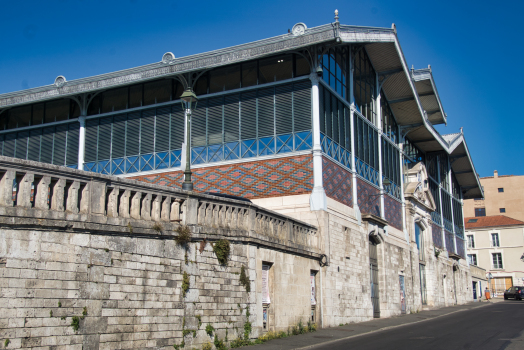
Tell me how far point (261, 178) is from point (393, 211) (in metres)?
11.1

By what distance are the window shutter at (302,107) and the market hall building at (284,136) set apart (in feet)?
0.13

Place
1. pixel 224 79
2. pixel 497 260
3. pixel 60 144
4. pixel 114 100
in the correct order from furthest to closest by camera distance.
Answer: pixel 497 260 → pixel 60 144 → pixel 114 100 → pixel 224 79

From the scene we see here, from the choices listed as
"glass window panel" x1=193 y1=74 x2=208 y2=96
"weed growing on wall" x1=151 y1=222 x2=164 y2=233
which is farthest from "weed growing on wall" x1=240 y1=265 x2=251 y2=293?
"glass window panel" x1=193 y1=74 x2=208 y2=96

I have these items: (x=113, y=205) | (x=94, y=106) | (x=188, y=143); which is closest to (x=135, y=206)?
(x=113, y=205)

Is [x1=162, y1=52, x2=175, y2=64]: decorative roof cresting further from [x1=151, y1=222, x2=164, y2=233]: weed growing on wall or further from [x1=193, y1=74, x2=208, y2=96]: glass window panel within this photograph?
[x1=151, y1=222, x2=164, y2=233]: weed growing on wall

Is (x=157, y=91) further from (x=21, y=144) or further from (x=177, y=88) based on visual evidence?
(x=21, y=144)

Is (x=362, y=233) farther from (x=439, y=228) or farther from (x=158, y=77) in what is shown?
(x=439, y=228)

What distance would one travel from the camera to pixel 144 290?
11148 mm

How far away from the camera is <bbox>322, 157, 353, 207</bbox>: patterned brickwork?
69.6 feet

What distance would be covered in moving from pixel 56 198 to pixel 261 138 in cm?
1301

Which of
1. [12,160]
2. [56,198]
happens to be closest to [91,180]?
[56,198]

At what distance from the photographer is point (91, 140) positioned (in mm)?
25641

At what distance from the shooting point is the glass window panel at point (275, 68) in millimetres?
22266

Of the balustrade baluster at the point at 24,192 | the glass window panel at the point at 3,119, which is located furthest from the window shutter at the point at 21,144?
the balustrade baluster at the point at 24,192
